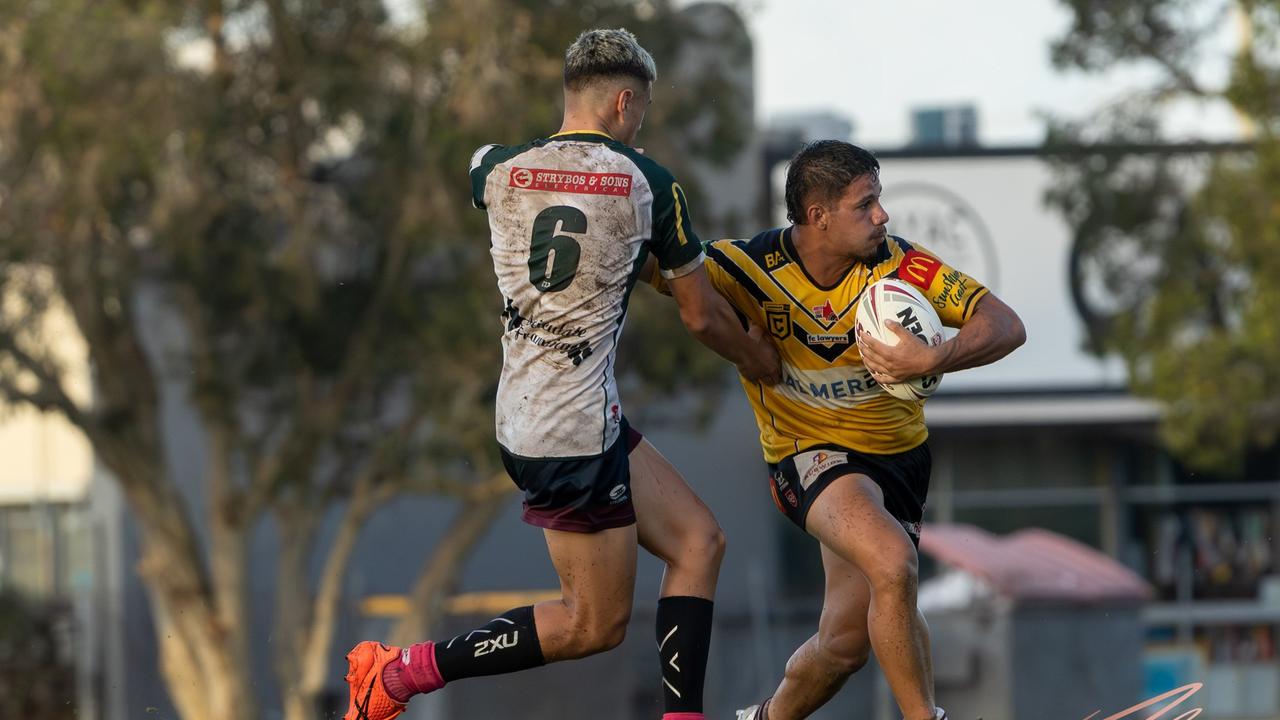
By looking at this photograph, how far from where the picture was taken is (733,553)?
2603 cm

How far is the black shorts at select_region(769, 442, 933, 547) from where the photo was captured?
601cm

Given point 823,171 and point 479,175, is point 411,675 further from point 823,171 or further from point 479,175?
point 823,171

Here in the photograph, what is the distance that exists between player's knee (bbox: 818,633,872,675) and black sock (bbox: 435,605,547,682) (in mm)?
988

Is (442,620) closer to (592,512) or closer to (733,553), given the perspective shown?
(733,553)

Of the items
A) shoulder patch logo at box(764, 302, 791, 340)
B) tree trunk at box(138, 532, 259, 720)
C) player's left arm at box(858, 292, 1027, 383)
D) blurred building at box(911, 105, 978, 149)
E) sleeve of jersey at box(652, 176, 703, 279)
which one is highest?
blurred building at box(911, 105, 978, 149)

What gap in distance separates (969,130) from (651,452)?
2111cm

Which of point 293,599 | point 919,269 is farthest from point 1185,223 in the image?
point 919,269

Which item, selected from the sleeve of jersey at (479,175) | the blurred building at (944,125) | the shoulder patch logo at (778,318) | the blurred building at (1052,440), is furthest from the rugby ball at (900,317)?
the blurred building at (944,125)

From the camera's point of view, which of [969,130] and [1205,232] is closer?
[1205,232]

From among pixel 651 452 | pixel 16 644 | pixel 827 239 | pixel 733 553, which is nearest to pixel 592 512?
pixel 651 452

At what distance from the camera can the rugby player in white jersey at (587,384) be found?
5316 millimetres

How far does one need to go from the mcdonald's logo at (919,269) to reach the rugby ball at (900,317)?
11cm

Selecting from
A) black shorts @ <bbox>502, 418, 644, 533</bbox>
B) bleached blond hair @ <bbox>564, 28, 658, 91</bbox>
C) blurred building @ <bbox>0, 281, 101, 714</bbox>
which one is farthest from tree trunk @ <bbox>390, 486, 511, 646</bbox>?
bleached blond hair @ <bbox>564, 28, 658, 91</bbox>

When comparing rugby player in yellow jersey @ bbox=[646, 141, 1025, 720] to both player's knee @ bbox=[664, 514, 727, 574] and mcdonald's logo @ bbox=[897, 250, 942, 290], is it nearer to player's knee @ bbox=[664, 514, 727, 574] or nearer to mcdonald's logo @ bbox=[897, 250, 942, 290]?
mcdonald's logo @ bbox=[897, 250, 942, 290]
